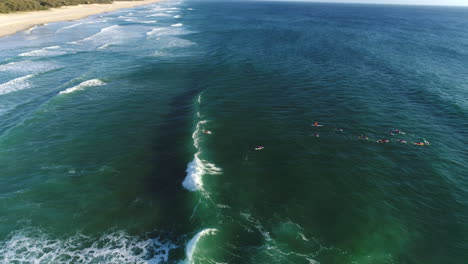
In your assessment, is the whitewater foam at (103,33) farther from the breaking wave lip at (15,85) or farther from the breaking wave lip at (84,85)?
the breaking wave lip at (84,85)

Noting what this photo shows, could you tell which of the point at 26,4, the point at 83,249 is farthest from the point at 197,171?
the point at 26,4

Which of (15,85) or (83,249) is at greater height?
(15,85)

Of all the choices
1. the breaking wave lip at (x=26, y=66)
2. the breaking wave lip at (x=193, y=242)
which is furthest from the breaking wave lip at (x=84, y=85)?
the breaking wave lip at (x=193, y=242)

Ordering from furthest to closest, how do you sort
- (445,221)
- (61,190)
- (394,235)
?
1. (61,190)
2. (445,221)
3. (394,235)

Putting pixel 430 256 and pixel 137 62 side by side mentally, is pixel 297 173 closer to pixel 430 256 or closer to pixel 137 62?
pixel 430 256

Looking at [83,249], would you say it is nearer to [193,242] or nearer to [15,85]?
[193,242]

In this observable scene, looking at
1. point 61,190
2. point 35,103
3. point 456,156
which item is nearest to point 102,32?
point 35,103
